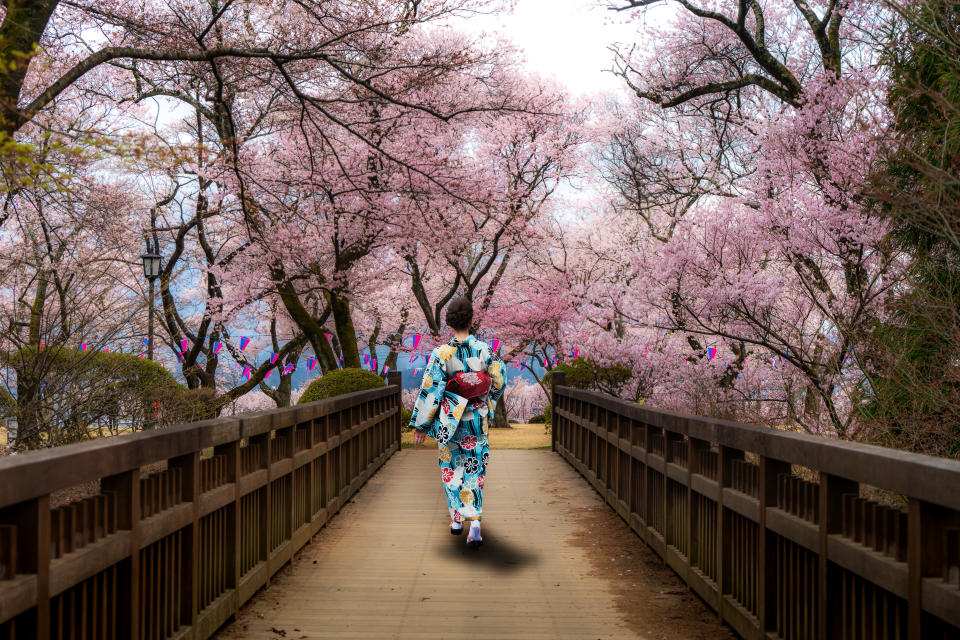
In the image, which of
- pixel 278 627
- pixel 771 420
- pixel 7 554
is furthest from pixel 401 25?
pixel 7 554

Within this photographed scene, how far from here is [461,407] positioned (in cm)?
667

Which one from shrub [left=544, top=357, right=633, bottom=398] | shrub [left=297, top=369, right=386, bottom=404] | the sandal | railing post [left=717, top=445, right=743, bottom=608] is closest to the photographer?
railing post [left=717, top=445, right=743, bottom=608]

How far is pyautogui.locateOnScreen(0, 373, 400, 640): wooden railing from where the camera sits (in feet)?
7.84

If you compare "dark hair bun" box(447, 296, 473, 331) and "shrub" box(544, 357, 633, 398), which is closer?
"dark hair bun" box(447, 296, 473, 331)

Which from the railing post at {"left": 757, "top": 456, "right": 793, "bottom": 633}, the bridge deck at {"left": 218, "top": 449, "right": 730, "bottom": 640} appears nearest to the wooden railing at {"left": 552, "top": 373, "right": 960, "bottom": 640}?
the railing post at {"left": 757, "top": 456, "right": 793, "bottom": 633}

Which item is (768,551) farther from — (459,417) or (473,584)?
(459,417)

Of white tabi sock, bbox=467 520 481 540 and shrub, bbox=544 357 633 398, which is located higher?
shrub, bbox=544 357 633 398

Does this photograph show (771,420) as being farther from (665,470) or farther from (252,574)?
(252,574)

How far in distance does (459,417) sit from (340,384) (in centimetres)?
718

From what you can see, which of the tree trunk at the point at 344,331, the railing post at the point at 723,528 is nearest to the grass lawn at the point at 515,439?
the tree trunk at the point at 344,331

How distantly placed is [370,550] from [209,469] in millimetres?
2497

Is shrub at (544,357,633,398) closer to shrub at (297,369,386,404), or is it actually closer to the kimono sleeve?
shrub at (297,369,386,404)

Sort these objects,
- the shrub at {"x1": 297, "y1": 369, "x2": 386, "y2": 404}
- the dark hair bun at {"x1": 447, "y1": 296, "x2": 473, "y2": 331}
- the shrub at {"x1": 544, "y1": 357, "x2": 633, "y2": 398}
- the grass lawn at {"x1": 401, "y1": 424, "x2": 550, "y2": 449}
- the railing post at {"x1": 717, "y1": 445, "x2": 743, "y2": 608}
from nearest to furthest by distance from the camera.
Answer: the railing post at {"x1": 717, "y1": 445, "x2": 743, "y2": 608} < the dark hair bun at {"x1": 447, "y1": 296, "x2": 473, "y2": 331} < the shrub at {"x1": 297, "y1": 369, "x2": 386, "y2": 404} < the shrub at {"x1": 544, "y1": 357, "x2": 633, "y2": 398} < the grass lawn at {"x1": 401, "y1": 424, "x2": 550, "y2": 449}

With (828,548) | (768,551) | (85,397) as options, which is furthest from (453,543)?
(85,397)
